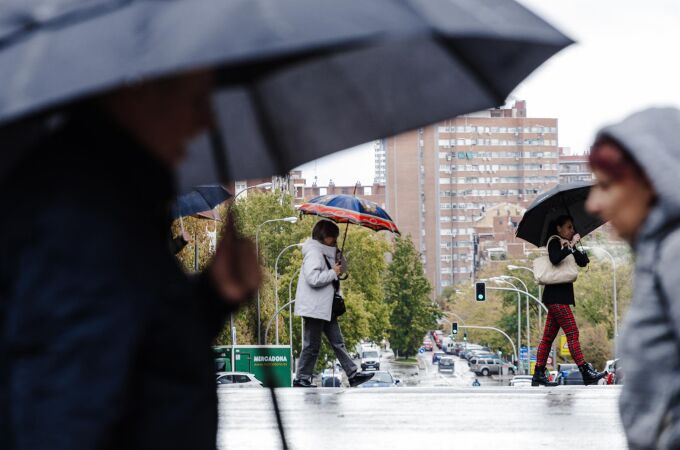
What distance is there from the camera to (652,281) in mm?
2900

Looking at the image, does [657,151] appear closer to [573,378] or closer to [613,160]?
[613,160]

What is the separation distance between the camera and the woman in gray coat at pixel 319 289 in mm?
11258

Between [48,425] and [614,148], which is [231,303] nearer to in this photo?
[48,425]

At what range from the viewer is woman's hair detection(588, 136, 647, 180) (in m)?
3.08

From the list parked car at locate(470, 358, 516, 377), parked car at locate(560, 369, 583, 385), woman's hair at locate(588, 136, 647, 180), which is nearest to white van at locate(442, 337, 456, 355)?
parked car at locate(470, 358, 516, 377)

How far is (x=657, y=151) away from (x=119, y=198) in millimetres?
1481

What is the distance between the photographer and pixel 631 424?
3.00 meters

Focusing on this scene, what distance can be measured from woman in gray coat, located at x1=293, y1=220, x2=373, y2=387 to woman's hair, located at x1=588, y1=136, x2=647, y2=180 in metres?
7.89

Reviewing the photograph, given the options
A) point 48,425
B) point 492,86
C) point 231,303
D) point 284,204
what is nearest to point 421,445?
point 492,86

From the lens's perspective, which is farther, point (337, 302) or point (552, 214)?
point (552, 214)

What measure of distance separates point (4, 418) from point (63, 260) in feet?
1.06

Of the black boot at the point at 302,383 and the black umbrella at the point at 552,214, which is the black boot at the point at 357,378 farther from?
the black umbrella at the point at 552,214

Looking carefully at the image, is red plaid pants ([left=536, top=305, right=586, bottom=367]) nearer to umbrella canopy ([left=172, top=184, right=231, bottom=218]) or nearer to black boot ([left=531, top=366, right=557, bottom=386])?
black boot ([left=531, top=366, right=557, bottom=386])

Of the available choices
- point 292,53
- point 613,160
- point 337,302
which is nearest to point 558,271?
point 337,302
